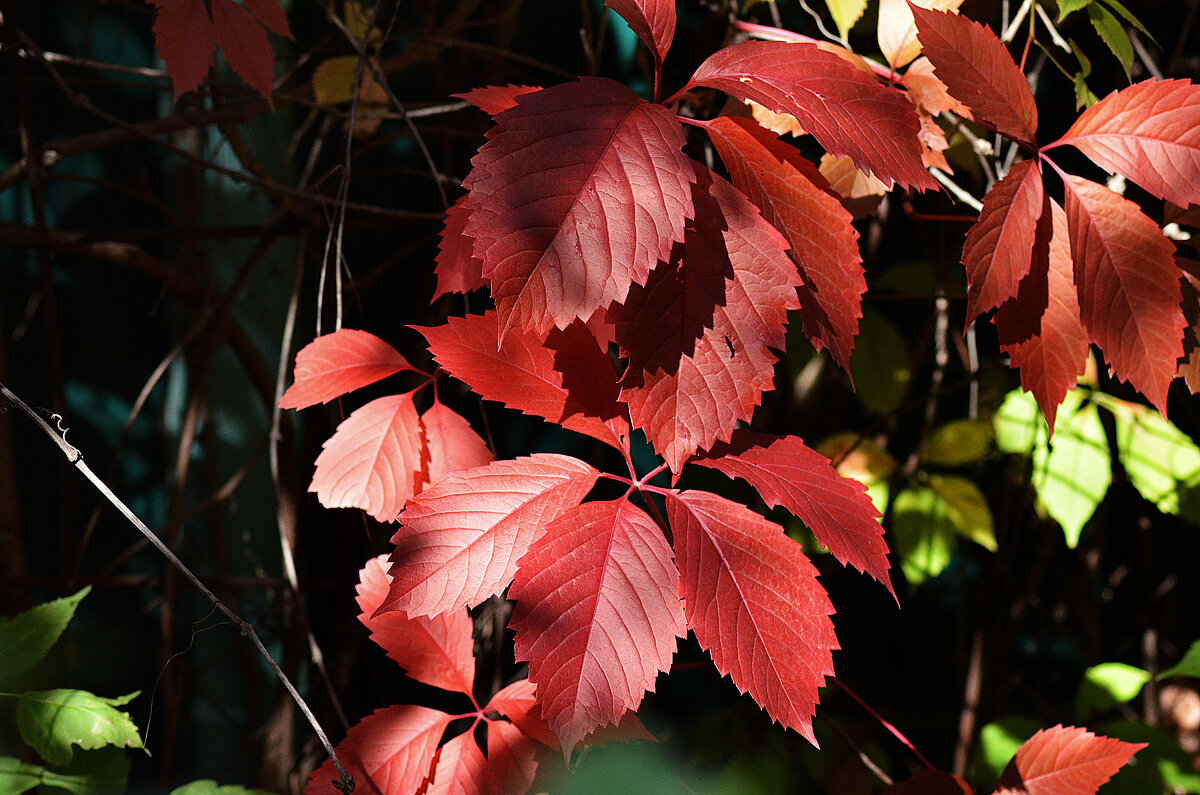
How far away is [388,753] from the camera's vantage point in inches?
25.4

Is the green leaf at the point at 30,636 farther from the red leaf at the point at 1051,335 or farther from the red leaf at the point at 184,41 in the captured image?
the red leaf at the point at 1051,335

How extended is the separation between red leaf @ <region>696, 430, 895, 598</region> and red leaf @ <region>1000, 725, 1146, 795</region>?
0.32 m

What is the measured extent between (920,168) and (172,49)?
706 millimetres

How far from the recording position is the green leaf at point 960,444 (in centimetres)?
121

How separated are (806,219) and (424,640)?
479 mm

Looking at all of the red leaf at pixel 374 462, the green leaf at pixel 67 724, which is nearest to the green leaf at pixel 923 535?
the red leaf at pixel 374 462

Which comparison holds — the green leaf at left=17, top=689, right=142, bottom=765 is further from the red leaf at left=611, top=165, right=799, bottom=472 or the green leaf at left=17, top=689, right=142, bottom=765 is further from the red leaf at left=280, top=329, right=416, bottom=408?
the red leaf at left=611, top=165, right=799, bottom=472

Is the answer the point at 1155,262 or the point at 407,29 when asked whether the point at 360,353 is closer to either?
the point at 1155,262

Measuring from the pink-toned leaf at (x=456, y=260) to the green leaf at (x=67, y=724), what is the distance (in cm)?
49

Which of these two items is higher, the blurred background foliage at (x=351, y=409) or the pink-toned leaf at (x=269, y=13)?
the pink-toned leaf at (x=269, y=13)

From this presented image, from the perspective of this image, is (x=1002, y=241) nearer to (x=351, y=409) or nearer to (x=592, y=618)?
(x=592, y=618)

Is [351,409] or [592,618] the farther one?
[351,409]

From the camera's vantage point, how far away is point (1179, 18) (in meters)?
1.45

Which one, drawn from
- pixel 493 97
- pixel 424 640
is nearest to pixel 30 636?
pixel 424 640
